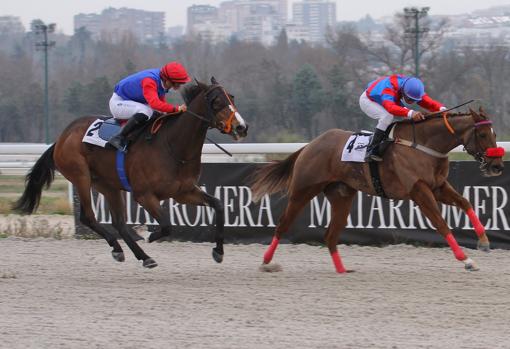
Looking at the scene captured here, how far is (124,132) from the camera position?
8367 mm

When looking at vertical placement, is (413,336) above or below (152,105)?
below

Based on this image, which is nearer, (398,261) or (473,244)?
(398,261)

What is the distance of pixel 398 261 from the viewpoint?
916 cm

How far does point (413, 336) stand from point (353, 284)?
2.08 m

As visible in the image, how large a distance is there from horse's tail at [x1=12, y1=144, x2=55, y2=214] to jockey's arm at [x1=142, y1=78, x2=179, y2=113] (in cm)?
155

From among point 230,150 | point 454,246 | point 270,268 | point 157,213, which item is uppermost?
point 230,150

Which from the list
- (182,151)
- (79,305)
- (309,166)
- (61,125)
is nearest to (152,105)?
(182,151)

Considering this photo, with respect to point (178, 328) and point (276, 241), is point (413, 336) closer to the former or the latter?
point (178, 328)

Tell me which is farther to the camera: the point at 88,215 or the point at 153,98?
the point at 88,215

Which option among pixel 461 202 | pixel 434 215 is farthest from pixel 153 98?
pixel 461 202

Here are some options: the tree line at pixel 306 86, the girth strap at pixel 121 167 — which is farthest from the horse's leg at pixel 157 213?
the tree line at pixel 306 86

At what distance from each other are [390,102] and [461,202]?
101cm

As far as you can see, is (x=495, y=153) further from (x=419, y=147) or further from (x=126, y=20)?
(x=126, y=20)

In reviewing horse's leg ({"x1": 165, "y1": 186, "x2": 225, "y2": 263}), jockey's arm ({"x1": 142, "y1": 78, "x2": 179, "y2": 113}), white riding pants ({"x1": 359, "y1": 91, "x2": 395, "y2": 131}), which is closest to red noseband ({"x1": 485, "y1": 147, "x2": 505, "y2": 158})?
white riding pants ({"x1": 359, "y1": 91, "x2": 395, "y2": 131})
